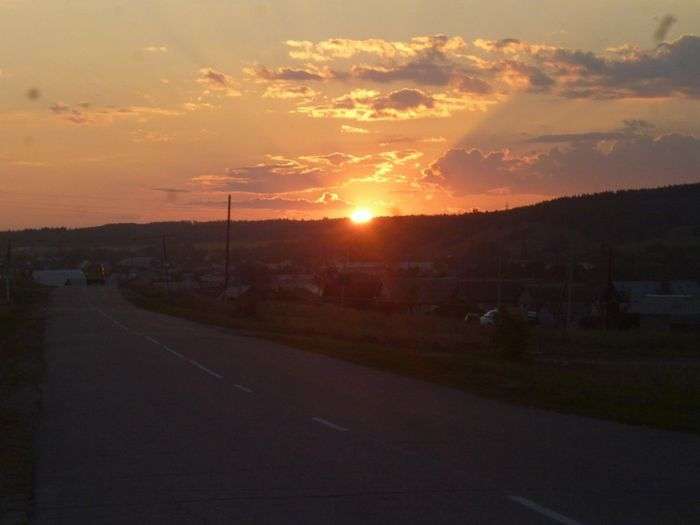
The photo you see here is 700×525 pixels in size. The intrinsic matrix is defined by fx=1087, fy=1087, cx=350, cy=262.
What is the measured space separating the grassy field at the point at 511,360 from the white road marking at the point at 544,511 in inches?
261

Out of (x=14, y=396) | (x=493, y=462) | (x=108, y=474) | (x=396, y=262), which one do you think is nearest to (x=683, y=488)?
(x=493, y=462)

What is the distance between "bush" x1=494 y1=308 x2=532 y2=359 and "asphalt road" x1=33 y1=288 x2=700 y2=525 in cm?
1093

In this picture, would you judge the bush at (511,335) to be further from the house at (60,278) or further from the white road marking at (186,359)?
the house at (60,278)

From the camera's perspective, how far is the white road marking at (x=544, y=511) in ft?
29.0

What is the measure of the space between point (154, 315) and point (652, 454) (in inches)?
2002

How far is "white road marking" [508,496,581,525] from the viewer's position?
8.83 metres

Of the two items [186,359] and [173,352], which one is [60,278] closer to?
[173,352]

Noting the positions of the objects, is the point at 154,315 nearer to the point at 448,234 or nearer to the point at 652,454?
the point at 652,454

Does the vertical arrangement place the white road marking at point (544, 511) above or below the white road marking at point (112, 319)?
above

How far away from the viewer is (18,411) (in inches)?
675

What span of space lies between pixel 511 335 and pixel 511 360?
0.95 metres

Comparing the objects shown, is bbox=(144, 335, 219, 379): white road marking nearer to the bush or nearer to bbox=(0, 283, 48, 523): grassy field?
bbox=(0, 283, 48, 523): grassy field

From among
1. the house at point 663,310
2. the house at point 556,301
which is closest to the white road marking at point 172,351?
the house at point 556,301

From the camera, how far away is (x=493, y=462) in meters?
12.0
